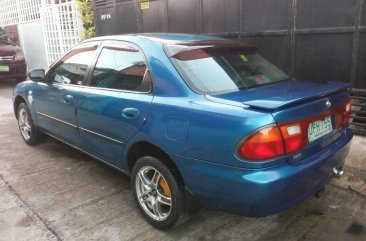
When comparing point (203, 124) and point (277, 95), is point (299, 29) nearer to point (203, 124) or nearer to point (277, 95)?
point (277, 95)

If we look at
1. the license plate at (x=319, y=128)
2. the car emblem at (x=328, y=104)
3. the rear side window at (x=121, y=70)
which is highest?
the rear side window at (x=121, y=70)

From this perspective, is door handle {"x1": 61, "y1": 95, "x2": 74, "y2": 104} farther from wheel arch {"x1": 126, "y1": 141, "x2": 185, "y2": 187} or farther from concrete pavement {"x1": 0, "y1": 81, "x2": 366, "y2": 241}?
wheel arch {"x1": 126, "y1": 141, "x2": 185, "y2": 187}

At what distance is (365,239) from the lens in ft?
9.32

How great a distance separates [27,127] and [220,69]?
3461 mm

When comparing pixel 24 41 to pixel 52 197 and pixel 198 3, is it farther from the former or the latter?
pixel 52 197

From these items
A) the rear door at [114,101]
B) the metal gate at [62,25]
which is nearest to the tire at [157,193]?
the rear door at [114,101]

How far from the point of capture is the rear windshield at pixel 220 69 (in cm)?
277

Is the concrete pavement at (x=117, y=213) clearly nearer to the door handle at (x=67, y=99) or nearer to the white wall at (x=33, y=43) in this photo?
the door handle at (x=67, y=99)

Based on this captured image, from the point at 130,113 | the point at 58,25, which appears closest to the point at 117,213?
the point at 130,113

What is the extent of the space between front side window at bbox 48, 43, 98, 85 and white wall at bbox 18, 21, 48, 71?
27.1 ft

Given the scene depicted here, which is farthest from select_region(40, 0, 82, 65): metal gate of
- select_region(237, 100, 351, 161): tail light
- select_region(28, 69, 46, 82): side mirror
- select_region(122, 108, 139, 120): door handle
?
select_region(237, 100, 351, 161): tail light

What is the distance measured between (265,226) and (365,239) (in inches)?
30.0

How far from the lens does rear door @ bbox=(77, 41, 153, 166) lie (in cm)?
303

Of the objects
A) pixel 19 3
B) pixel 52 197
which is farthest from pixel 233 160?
pixel 19 3
